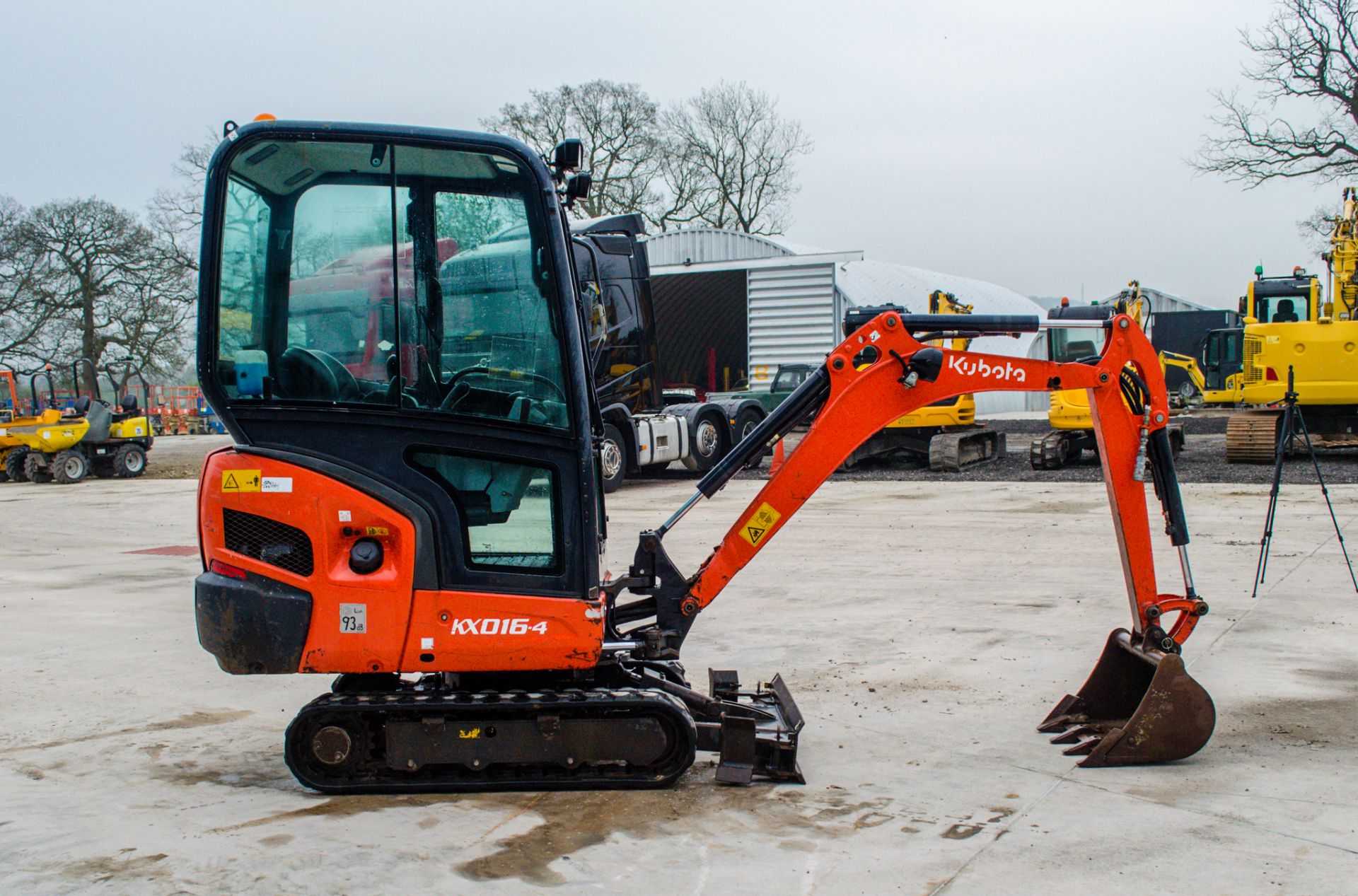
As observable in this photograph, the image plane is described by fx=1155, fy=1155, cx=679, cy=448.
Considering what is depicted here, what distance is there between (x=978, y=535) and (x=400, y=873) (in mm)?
8640

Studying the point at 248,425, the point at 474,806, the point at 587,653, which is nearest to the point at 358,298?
the point at 248,425

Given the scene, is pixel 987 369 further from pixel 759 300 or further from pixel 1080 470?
pixel 759 300

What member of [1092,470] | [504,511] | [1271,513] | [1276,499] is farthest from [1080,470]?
[504,511]

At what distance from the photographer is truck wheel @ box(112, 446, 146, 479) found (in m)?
24.5

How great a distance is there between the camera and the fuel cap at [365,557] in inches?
173

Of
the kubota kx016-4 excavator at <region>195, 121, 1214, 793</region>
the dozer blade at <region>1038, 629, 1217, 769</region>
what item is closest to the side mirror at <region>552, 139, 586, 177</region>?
the kubota kx016-4 excavator at <region>195, 121, 1214, 793</region>

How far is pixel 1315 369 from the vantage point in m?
16.7

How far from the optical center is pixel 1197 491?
14359mm

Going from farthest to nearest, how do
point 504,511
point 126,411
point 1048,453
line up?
point 126,411, point 1048,453, point 504,511

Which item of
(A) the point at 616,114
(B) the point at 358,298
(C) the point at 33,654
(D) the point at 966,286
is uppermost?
(A) the point at 616,114

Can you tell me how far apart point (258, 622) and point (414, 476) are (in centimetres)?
81

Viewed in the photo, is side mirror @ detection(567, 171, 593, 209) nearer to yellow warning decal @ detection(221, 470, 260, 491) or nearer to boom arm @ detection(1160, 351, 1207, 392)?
yellow warning decal @ detection(221, 470, 260, 491)

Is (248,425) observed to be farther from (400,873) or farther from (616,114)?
(616,114)

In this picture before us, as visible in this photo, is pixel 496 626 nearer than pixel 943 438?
Yes
